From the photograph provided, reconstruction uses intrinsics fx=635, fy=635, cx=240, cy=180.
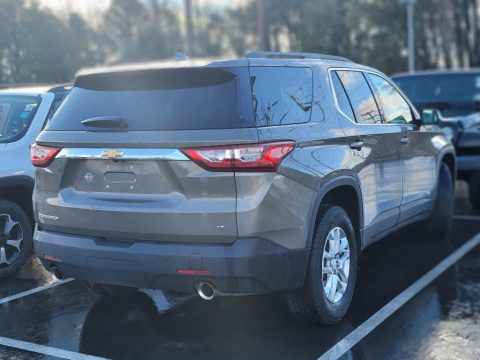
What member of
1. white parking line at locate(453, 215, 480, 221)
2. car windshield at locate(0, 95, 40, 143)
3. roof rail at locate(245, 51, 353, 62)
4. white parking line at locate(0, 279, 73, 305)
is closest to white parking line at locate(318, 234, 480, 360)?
white parking line at locate(453, 215, 480, 221)

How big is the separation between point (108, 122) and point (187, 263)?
1029 millimetres

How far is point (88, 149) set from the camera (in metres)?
3.99

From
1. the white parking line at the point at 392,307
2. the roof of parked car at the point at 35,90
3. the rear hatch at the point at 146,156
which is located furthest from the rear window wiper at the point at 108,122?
the roof of parked car at the point at 35,90

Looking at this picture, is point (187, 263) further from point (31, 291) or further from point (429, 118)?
point (429, 118)

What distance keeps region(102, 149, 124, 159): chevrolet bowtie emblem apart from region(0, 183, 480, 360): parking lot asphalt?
128cm

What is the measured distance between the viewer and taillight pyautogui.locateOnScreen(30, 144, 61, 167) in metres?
4.18

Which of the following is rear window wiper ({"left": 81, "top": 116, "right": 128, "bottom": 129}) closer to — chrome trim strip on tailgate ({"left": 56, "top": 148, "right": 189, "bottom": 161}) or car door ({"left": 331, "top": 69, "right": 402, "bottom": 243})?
chrome trim strip on tailgate ({"left": 56, "top": 148, "right": 189, "bottom": 161})

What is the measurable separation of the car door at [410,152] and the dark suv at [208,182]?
3.46 feet

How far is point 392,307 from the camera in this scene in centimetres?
488

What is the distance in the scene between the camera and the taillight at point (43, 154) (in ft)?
13.7

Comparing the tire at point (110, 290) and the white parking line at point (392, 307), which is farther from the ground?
the tire at point (110, 290)

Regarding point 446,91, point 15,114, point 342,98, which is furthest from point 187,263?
point 446,91

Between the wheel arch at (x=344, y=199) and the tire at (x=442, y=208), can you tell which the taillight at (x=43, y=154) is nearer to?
the wheel arch at (x=344, y=199)

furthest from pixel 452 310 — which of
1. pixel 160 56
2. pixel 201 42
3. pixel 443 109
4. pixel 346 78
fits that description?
pixel 201 42
